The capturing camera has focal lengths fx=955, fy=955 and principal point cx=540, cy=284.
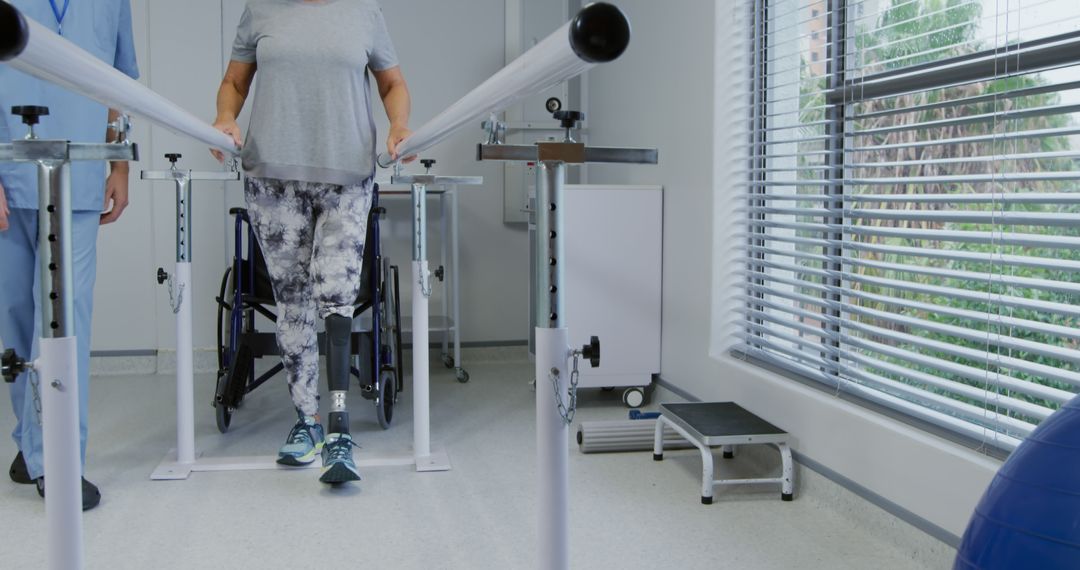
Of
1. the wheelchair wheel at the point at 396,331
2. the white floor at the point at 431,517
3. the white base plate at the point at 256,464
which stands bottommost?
the white floor at the point at 431,517

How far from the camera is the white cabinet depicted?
3.69 meters

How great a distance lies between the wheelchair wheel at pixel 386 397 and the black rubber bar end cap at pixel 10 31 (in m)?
2.42

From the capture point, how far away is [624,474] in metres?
2.91

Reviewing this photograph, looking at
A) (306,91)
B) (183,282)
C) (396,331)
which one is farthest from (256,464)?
(306,91)

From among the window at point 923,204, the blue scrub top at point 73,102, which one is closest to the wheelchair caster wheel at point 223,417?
the blue scrub top at point 73,102

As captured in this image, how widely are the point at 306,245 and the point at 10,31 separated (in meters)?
1.69

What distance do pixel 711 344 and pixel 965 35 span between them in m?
1.42

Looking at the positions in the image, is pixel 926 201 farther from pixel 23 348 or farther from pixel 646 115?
pixel 23 348

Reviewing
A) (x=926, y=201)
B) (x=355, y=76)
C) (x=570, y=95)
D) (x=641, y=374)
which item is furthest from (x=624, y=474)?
(x=570, y=95)

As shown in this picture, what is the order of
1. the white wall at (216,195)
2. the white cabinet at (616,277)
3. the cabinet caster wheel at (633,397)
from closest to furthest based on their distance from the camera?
the white cabinet at (616,277), the cabinet caster wheel at (633,397), the white wall at (216,195)

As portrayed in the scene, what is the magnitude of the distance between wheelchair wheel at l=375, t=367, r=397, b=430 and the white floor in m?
0.07

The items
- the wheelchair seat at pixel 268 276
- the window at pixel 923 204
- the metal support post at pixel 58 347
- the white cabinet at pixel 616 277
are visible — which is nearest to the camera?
the metal support post at pixel 58 347

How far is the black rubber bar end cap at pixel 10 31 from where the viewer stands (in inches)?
42.0

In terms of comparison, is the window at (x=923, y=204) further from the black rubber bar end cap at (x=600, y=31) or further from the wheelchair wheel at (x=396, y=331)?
the wheelchair wheel at (x=396, y=331)
